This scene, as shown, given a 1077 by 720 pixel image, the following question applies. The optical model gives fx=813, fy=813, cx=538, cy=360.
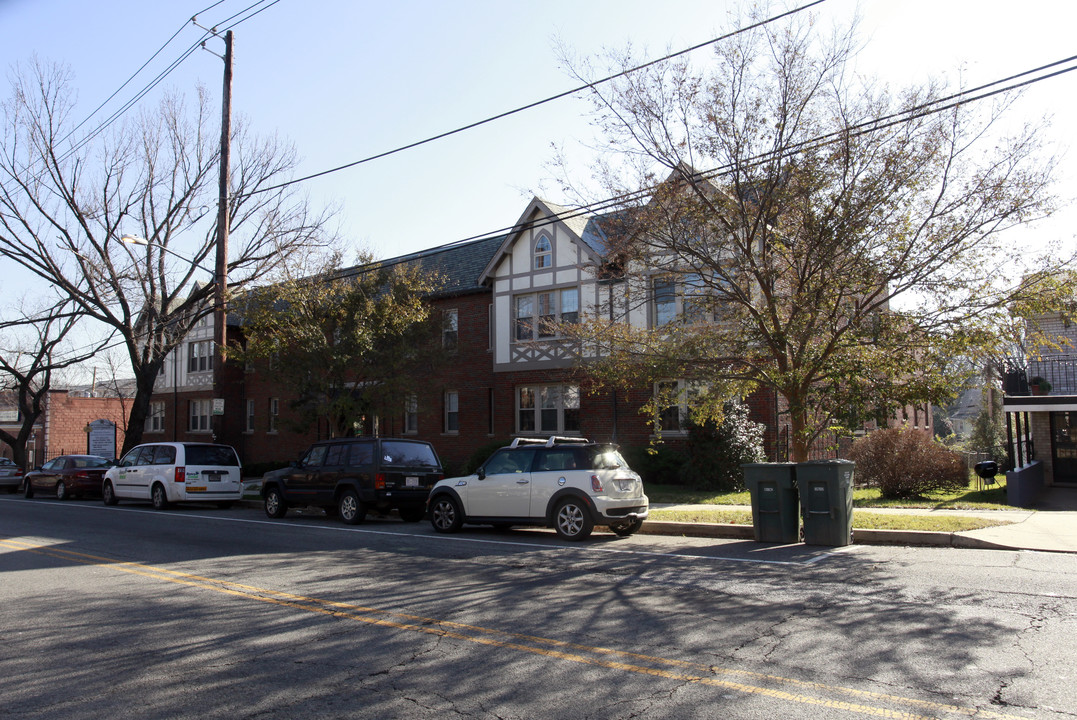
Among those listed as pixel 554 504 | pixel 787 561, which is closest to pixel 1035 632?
pixel 787 561

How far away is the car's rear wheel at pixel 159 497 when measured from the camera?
19.6 m

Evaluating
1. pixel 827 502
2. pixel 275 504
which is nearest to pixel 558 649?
pixel 827 502

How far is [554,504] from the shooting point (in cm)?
1255

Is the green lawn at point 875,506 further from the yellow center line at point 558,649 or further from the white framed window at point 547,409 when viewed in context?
the yellow center line at point 558,649

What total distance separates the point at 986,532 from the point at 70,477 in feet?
76.8

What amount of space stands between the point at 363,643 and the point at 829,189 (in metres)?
10.0

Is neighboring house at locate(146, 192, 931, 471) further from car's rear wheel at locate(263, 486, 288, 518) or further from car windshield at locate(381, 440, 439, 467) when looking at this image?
car windshield at locate(381, 440, 439, 467)

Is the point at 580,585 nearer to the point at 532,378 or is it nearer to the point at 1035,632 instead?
the point at 1035,632

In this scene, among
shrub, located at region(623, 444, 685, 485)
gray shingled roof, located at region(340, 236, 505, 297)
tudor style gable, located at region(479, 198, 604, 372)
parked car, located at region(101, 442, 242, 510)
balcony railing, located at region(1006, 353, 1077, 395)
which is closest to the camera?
balcony railing, located at region(1006, 353, 1077, 395)

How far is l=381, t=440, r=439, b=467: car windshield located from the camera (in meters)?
15.7

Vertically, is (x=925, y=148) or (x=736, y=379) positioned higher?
(x=925, y=148)

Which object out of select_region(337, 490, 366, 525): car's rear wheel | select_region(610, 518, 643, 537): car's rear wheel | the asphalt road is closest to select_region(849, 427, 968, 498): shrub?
the asphalt road

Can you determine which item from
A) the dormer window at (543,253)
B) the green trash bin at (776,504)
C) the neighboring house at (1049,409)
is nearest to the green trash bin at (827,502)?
the green trash bin at (776,504)

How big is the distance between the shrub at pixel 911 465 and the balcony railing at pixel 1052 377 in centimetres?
239
